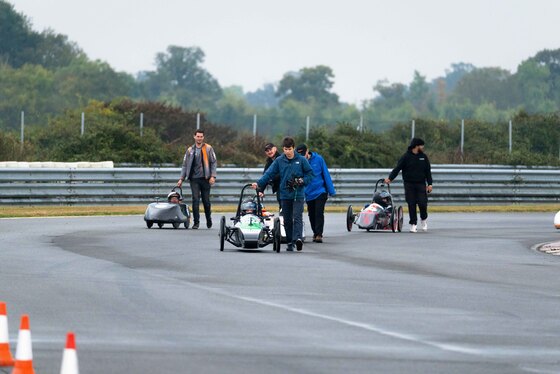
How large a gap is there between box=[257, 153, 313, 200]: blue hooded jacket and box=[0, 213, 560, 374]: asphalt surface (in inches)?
34.0

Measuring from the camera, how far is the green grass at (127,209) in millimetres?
34438

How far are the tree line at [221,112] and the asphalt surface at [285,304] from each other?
23242 mm

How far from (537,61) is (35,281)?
159 m

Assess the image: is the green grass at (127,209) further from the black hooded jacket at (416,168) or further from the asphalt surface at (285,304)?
the asphalt surface at (285,304)

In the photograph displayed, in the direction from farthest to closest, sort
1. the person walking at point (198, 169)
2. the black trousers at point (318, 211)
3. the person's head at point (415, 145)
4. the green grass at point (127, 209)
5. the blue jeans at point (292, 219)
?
the green grass at point (127, 209), the person's head at point (415, 145), the person walking at point (198, 169), the black trousers at point (318, 211), the blue jeans at point (292, 219)

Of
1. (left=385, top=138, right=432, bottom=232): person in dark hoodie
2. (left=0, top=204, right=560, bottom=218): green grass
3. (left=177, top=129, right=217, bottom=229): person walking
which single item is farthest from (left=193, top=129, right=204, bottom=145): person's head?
(left=0, top=204, right=560, bottom=218): green grass

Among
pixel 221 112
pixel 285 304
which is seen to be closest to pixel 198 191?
pixel 285 304

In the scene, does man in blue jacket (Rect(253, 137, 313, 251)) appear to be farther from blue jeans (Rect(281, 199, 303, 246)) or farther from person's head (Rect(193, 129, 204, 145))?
person's head (Rect(193, 129, 204, 145))

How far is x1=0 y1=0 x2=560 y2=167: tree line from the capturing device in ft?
161

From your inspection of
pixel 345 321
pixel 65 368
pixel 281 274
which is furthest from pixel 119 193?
pixel 65 368

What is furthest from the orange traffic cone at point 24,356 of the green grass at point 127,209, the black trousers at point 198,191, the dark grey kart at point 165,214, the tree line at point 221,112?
the tree line at point 221,112

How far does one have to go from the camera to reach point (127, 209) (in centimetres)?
3675

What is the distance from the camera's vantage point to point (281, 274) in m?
18.5

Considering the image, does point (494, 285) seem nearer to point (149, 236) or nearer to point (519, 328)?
point (519, 328)
